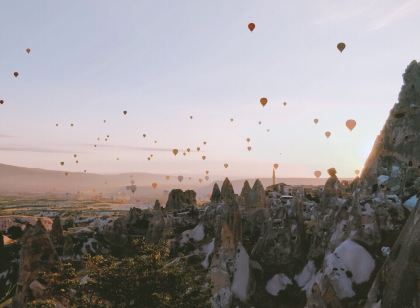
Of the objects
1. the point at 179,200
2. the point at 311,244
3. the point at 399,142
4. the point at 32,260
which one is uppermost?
the point at 399,142

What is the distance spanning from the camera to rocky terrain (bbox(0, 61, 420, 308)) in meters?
37.0

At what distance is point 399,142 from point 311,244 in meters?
43.8

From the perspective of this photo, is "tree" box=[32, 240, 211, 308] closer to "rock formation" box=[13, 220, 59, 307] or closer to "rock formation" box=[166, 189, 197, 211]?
"rock formation" box=[13, 220, 59, 307]

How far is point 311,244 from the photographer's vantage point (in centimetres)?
5341

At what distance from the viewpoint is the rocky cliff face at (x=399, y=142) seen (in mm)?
82062

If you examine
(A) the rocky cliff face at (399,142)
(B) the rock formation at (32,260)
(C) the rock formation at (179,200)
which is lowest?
(B) the rock formation at (32,260)

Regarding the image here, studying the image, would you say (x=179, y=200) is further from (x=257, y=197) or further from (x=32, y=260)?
(x=32, y=260)

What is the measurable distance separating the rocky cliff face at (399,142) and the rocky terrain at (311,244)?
0.68 ft

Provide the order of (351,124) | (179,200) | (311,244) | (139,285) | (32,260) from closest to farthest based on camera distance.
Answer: (139,285) → (32,260) → (311,244) → (351,124) → (179,200)

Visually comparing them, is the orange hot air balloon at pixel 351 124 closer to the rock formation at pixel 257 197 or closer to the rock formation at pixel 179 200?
the rock formation at pixel 257 197

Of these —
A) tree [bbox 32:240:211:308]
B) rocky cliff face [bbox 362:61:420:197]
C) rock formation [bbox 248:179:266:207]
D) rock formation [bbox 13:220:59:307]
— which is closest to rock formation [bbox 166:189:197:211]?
rock formation [bbox 248:179:266:207]

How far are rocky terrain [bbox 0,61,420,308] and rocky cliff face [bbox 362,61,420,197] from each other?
21 centimetres

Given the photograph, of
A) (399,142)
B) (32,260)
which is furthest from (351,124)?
(32,260)

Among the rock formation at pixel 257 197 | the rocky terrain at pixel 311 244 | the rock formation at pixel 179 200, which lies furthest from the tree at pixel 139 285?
the rock formation at pixel 179 200
